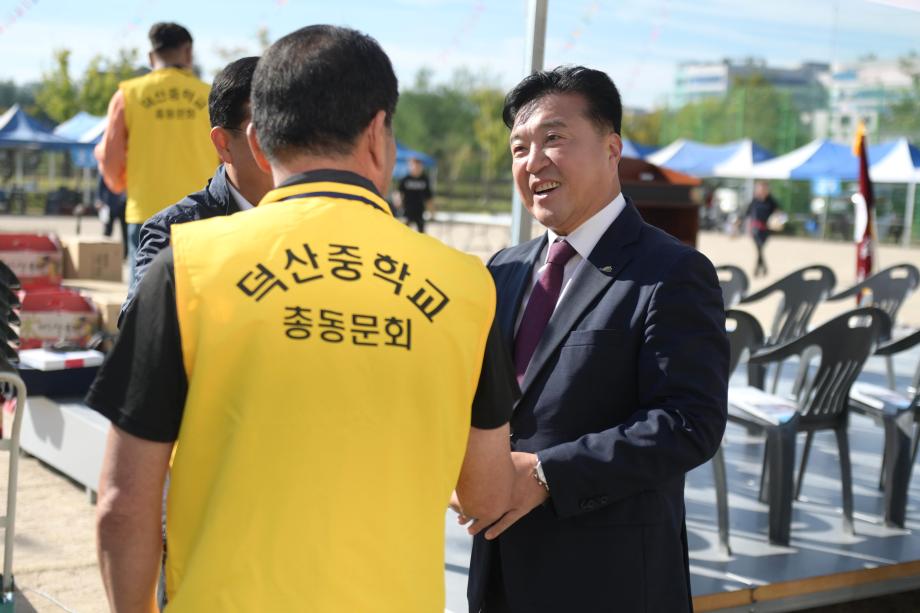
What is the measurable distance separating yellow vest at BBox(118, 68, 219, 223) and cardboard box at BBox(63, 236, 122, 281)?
3.62m

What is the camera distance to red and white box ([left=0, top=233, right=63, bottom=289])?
7.32 metres

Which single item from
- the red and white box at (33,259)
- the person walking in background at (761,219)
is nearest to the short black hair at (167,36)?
the red and white box at (33,259)

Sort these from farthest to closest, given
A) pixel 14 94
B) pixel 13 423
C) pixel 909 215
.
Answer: pixel 14 94 < pixel 909 215 < pixel 13 423

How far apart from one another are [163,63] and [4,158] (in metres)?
36.8

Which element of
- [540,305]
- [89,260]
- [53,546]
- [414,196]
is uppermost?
[540,305]

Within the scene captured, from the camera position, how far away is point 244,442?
1319mm

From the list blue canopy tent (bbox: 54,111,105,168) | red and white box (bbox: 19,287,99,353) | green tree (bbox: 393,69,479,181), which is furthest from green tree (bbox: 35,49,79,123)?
red and white box (bbox: 19,287,99,353)

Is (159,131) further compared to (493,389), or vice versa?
(159,131)

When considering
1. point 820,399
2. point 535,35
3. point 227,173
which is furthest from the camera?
point 820,399

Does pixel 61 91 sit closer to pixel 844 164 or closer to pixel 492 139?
pixel 492 139

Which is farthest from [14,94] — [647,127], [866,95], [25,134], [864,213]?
[864,213]

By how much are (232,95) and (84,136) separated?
22057mm

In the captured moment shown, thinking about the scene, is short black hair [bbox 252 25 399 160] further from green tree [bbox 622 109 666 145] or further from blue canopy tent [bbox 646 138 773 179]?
green tree [bbox 622 109 666 145]

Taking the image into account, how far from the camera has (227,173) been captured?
2.43m
